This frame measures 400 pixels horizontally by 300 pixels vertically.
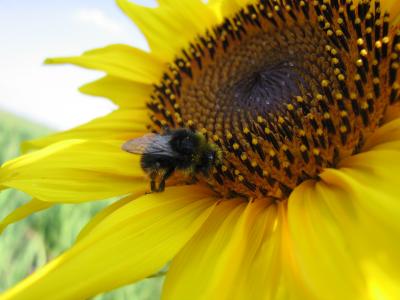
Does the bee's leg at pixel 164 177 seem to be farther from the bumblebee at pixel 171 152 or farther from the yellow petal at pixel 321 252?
the yellow petal at pixel 321 252

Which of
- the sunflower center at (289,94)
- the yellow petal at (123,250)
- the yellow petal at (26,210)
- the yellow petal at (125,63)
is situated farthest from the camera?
the yellow petal at (125,63)

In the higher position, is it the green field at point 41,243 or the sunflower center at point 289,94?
the sunflower center at point 289,94

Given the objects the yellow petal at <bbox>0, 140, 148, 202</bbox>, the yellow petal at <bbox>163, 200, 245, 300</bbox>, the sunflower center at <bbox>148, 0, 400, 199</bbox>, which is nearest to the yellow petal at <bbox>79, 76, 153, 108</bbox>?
the sunflower center at <bbox>148, 0, 400, 199</bbox>

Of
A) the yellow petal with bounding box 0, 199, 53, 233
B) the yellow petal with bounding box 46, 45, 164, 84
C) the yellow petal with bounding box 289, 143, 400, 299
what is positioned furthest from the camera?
the yellow petal with bounding box 46, 45, 164, 84

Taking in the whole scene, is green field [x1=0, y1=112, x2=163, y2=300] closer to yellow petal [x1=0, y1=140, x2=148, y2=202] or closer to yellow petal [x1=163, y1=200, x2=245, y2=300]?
yellow petal [x1=0, y1=140, x2=148, y2=202]

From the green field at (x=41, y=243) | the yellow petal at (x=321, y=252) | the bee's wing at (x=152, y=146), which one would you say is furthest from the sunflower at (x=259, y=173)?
the green field at (x=41, y=243)

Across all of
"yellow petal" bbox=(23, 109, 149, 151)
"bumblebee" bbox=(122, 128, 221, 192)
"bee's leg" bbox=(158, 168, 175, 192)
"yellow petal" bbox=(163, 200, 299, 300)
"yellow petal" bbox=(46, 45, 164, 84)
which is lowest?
"yellow petal" bbox=(163, 200, 299, 300)

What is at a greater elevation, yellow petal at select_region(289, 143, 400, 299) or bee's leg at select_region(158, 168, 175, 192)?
bee's leg at select_region(158, 168, 175, 192)
